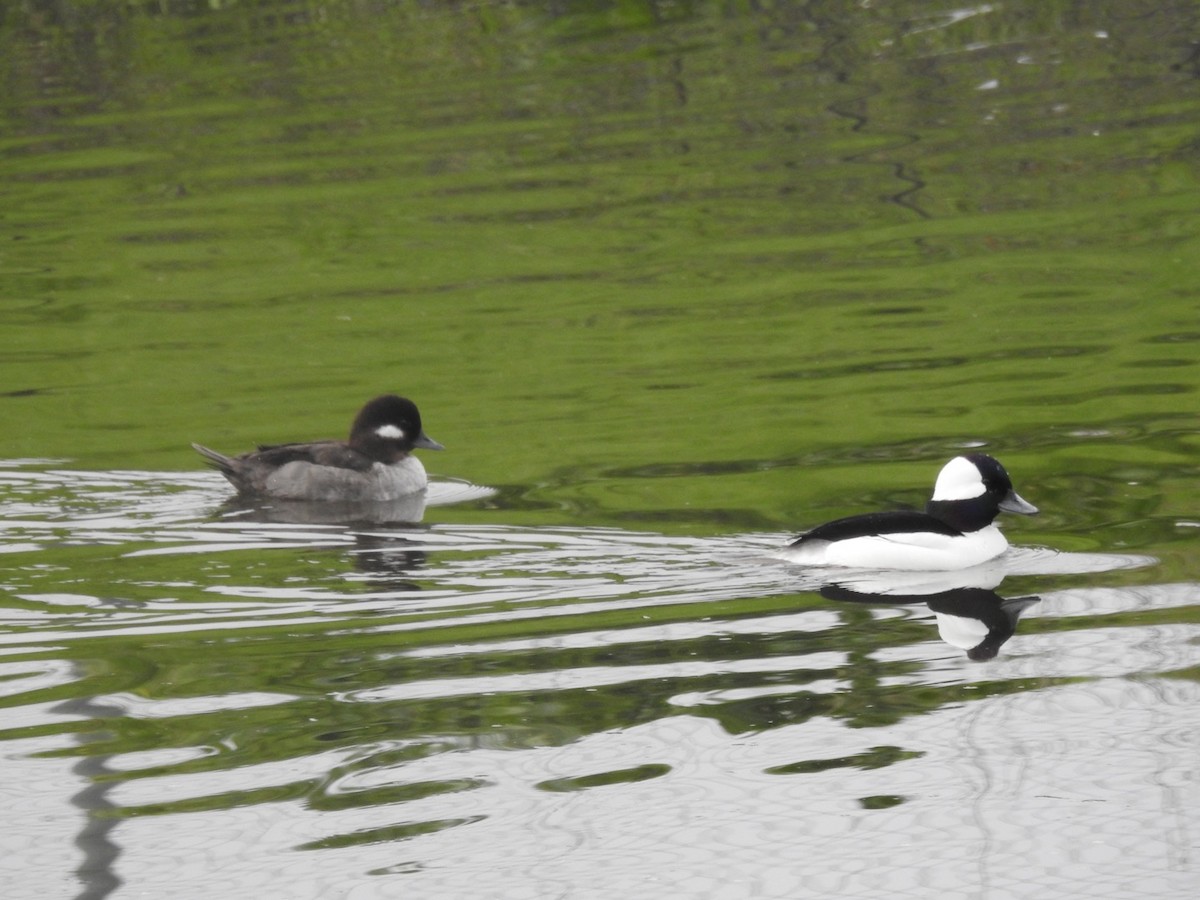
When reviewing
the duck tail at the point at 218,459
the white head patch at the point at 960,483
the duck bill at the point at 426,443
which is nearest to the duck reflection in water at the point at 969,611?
the white head patch at the point at 960,483

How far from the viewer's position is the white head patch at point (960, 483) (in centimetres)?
879

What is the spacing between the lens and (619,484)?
10.3 m

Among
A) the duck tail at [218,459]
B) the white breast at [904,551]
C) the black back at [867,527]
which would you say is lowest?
the white breast at [904,551]

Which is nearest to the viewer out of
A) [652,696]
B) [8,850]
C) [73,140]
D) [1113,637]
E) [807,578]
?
[8,850]

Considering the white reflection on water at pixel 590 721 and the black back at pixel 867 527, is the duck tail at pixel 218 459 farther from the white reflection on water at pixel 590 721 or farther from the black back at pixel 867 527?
the black back at pixel 867 527

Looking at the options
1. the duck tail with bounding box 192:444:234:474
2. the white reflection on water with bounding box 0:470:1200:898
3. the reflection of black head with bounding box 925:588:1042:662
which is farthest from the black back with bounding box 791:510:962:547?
the duck tail with bounding box 192:444:234:474

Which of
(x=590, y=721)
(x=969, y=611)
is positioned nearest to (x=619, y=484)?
(x=969, y=611)

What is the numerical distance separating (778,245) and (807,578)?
8.68 meters

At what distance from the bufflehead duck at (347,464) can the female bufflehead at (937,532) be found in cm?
285

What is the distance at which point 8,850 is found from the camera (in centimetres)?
590

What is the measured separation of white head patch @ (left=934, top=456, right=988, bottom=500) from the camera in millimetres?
8789

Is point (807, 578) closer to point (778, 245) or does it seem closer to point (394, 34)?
point (778, 245)

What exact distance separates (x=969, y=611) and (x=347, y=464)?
389 cm

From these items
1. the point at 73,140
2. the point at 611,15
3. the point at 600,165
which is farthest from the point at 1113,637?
the point at 611,15
